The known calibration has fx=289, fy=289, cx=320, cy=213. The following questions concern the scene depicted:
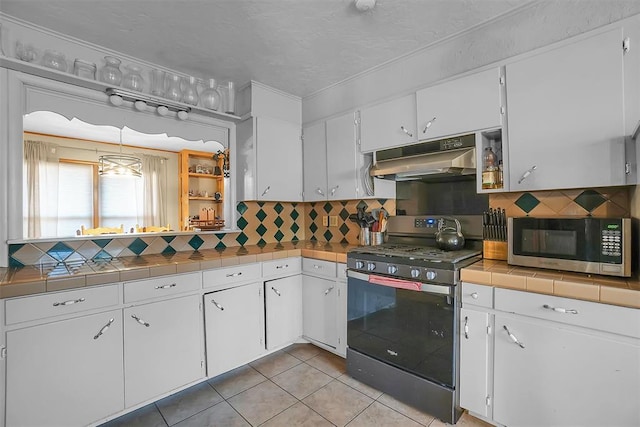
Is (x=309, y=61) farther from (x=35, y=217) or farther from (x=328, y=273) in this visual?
(x=35, y=217)

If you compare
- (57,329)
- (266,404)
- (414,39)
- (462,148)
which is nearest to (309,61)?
(414,39)

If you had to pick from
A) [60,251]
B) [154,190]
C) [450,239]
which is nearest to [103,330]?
[60,251]

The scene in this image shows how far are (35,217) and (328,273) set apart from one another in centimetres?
204

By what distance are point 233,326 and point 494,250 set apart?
1925 mm

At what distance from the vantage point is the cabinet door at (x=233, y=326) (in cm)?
207

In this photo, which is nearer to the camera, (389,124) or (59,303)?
(59,303)

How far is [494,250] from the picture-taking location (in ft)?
6.26

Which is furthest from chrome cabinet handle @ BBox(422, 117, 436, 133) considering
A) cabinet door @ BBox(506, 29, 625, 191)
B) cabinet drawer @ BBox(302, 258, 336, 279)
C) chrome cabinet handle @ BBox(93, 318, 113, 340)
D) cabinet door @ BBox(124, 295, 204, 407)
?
chrome cabinet handle @ BBox(93, 318, 113, 340)

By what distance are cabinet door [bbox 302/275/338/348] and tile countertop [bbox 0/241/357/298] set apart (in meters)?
0.25

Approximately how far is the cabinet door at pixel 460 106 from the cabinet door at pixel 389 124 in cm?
7

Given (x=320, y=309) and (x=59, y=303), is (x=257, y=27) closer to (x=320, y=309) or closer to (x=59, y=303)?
(x=59, y=303)

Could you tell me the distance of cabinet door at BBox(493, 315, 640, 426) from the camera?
1234mm

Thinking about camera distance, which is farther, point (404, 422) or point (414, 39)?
point (414, 39)

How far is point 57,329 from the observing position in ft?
4.94
